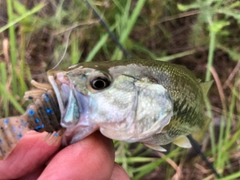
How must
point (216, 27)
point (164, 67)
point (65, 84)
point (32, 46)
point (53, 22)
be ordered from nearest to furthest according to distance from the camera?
point (65, 84) < point (164, 67) < point (216, 27) < point (53, 22) < point (32, 46)

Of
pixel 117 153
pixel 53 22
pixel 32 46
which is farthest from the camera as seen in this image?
pixel 32 46

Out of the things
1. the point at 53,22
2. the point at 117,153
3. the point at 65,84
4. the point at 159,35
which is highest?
the point at 53,22

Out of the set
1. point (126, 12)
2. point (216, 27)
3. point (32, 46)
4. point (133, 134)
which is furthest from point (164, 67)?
point (32, 46)

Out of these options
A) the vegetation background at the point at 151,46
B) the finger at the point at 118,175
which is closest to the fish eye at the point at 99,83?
the finger at the point at 118,175

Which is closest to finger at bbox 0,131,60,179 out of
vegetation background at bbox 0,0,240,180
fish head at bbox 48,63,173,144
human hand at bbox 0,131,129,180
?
human hand at bbox 0,131,129,180

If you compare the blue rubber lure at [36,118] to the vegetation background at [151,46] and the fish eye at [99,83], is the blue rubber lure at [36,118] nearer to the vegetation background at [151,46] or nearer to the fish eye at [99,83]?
the fish eye at [99,83]

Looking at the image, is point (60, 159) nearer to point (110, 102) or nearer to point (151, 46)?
point (110, 102)

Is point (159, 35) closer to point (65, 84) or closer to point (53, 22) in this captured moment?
point (53, 22)
